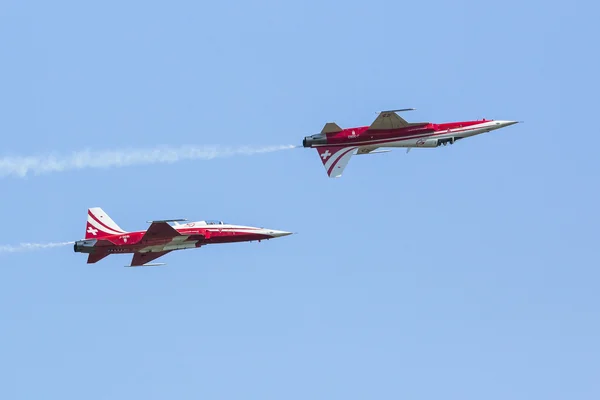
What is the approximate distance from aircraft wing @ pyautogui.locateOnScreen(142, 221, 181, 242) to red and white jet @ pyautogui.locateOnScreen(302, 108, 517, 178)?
8.80 meters

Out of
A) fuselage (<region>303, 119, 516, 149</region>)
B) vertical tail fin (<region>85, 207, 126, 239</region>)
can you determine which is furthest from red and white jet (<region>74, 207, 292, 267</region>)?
fuselage (<region>303, 119, 516, 149</region>)

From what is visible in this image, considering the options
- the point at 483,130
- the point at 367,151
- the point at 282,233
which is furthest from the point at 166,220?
the point at 483,130

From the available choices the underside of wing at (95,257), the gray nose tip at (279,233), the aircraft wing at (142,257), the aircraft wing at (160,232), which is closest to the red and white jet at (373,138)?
the gray nose tip at (279,233)

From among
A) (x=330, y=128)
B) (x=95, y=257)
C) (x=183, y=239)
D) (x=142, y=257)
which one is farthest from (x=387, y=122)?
(x=95, y=257)

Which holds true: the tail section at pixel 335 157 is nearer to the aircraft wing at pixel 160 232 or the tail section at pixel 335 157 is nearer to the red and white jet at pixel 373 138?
the red and white jet at pixel 373 138

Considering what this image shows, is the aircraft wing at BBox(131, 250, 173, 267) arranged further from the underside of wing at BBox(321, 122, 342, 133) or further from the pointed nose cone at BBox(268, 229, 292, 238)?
the underside of wing at BBox(321, 122, 342, 133)

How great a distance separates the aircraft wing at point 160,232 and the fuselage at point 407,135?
8.80 metres

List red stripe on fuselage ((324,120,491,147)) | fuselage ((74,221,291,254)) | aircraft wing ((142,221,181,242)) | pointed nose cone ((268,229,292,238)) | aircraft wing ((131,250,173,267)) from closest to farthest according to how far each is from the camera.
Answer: aircraft wing ((142,221,181,242)) < fuselage ((74,221,291,254)) < red stripe on fuselage ((324,120,491,147)) < pointed nose cone ((268,229,292,238)) < aircraft wing ((131,250,173,267))

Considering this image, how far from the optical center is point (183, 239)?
6638 cm

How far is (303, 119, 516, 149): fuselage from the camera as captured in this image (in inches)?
2640

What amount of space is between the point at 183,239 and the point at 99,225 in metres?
4.89

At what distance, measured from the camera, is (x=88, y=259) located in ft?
220

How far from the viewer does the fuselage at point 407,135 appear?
220ft

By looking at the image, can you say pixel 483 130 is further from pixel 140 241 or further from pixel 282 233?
pixel 140 241
